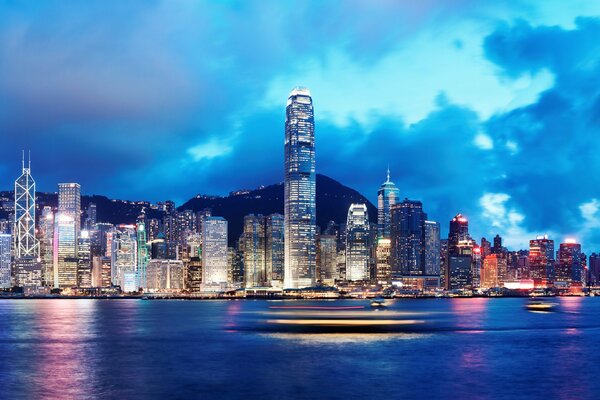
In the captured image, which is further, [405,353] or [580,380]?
[405,353]

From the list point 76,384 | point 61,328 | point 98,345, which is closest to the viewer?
point 76,384

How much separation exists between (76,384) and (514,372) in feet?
123

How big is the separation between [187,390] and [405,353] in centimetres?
3125

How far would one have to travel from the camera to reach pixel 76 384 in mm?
62031

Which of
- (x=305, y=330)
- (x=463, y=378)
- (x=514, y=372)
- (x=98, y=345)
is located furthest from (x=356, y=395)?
(x=305, y=330)

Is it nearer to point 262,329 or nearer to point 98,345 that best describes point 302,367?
point 98,345

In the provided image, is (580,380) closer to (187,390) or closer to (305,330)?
(187,390)

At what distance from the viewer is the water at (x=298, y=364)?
58.9m

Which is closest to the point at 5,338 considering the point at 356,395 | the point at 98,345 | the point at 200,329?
the point at 98,345

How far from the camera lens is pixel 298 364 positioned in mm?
73875

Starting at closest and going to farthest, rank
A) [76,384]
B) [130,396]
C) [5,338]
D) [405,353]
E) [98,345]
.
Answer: [130,396] < [76,384] < [405,353] < [98,345] < [5,338]

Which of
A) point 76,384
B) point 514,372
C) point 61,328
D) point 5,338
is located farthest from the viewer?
point 61,328

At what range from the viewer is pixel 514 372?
226 ft

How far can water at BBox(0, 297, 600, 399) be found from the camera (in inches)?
2318
